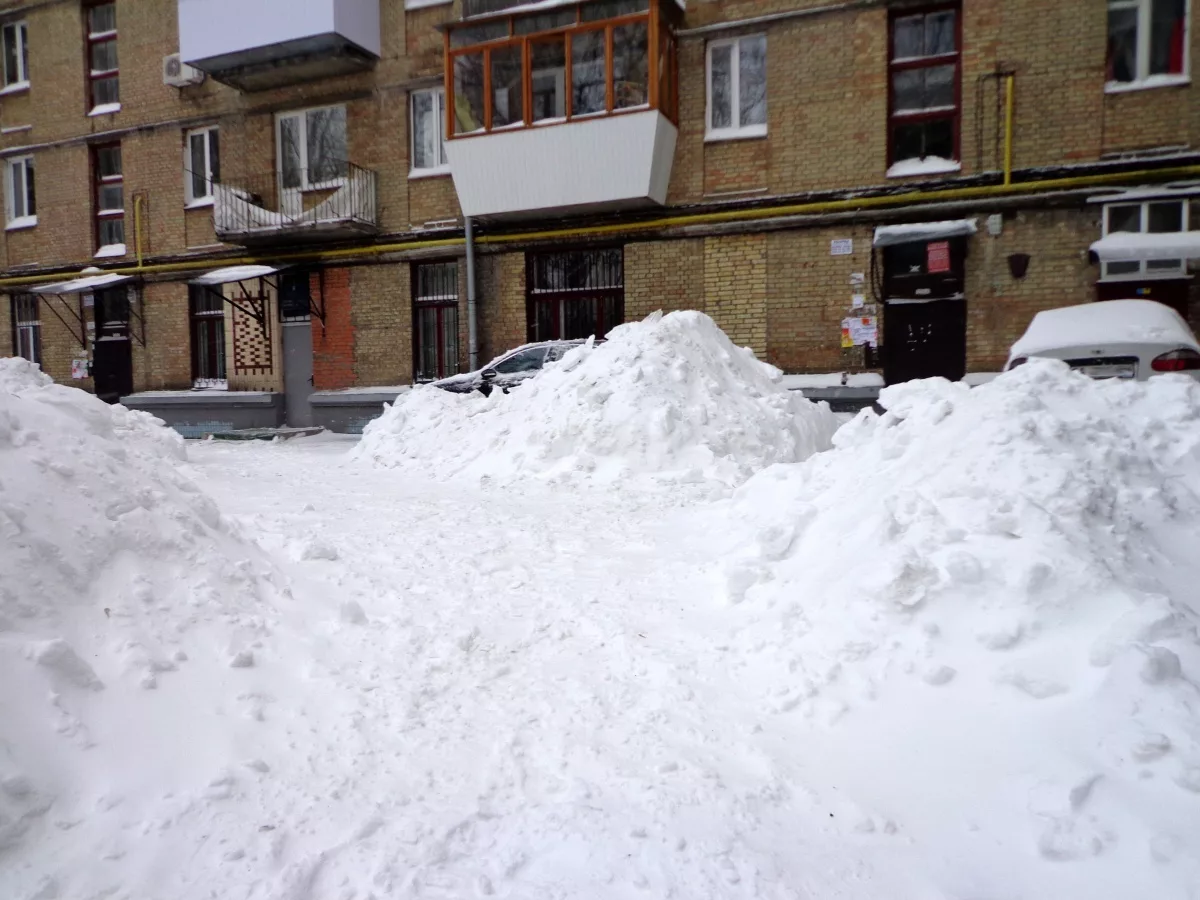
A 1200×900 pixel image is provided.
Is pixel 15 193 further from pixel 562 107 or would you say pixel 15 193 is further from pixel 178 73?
pixel 562 107

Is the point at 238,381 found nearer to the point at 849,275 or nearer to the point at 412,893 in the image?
the point at 849,275

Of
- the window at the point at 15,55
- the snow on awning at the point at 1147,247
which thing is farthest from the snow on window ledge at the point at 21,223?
the snow on awning at the point at 1147,247

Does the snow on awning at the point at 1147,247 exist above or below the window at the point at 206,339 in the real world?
above

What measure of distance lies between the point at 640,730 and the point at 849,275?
1078 centimetres

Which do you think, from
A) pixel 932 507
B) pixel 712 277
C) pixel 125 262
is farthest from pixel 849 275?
pixel 125 262

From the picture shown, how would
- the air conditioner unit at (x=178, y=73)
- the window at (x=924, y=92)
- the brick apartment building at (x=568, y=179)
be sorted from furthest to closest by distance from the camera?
the air conditioner unit at (x=178, y=73) → the window at (x=924, y=92) → the brick apartment building at (x=568, y=179)

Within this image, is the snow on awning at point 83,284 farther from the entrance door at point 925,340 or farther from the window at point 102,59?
the entrance door at point 925,340

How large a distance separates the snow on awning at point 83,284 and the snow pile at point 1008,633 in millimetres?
17033

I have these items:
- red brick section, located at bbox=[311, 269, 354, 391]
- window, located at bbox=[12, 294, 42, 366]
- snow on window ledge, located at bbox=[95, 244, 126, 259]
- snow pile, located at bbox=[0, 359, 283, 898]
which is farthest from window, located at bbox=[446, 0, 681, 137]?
window, located at bbox=[12, 294, 42, 366]

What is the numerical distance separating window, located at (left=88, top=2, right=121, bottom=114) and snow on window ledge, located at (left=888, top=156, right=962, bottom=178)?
53.2 feet

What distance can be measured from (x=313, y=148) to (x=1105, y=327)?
1427 centimetres

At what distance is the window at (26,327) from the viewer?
18.9m

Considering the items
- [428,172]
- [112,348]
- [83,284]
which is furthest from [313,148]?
[112,348]

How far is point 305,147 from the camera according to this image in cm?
1603
